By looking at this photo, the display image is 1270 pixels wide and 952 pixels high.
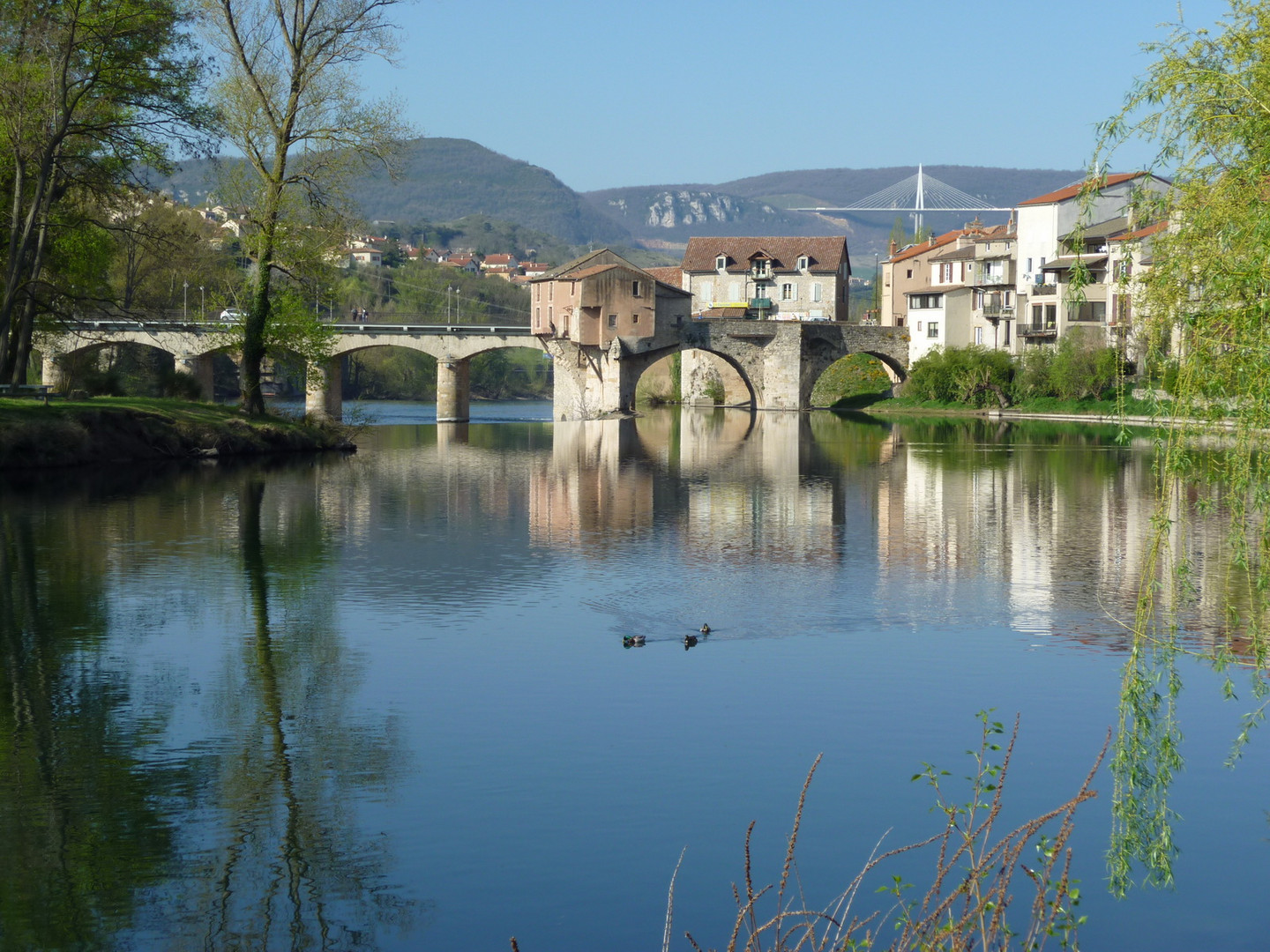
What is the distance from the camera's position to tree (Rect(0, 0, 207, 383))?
101ft

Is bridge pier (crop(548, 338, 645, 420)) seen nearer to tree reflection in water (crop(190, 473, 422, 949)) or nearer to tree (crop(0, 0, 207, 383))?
tree (crop(0, 0, 207, 383))

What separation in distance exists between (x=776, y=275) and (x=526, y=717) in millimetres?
92472

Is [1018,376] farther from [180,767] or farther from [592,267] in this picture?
[180,767]

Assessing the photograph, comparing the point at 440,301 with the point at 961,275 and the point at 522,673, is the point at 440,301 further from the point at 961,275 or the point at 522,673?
the point at 522,673

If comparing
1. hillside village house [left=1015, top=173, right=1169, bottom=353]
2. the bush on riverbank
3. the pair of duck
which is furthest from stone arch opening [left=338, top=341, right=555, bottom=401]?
the pair of duck

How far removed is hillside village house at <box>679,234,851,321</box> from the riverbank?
5979 centimetres

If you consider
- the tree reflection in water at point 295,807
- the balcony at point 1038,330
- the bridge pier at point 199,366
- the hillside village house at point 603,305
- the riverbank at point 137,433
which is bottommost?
the tree reflection in water at point 295,807

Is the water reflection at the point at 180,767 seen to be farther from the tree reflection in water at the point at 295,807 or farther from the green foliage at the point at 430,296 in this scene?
the green foliage at the point at 430,296

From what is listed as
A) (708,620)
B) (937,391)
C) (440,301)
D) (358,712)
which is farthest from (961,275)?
(358,712)

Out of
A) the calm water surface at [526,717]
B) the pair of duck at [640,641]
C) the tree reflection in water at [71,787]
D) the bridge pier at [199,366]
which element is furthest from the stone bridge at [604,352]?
the pair of duck at [640,641]

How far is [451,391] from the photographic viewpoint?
255ft

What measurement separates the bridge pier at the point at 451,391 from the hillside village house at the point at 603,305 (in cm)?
490

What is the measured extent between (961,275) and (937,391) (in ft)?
36.5

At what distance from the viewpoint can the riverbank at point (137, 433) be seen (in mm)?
34281
